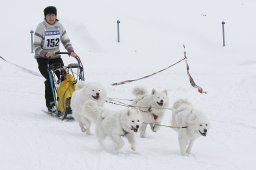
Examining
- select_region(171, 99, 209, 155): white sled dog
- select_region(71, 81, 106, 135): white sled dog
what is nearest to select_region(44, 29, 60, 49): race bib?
select_region(71, 81, 106, 135): white sled dog

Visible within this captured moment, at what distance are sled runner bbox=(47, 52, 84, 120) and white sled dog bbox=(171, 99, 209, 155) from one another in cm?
226

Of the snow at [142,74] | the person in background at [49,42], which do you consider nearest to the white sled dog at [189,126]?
the snow at [142,74]

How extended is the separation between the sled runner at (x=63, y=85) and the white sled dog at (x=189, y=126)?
2.26 meters

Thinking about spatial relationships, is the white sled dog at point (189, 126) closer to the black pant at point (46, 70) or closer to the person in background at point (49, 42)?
the person in background at point (49, 42)

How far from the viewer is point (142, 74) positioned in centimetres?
1468

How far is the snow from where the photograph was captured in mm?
6422

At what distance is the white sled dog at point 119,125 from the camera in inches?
252

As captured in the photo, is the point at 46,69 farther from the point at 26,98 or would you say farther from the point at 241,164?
the point at 241,164

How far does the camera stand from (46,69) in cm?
912

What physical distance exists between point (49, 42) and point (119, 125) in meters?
3.00

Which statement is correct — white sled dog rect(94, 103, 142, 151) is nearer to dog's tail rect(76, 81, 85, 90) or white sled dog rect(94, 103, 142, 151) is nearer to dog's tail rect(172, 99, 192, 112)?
dog's tail rect(172, 99, 192, 112)

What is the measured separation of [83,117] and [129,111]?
1438 millimetres

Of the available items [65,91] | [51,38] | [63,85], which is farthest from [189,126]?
[51,38]

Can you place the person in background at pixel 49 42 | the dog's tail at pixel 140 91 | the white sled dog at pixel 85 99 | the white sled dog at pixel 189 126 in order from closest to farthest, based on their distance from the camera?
the white sled dog at pixel 189 126, the white sled dog at pixel 85 99, the dog's tail at pixel 140 91, the person in background at pixel 49 42
